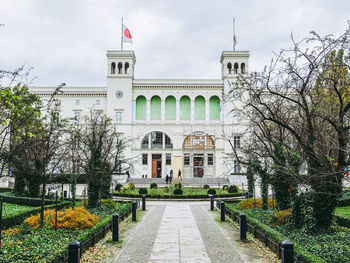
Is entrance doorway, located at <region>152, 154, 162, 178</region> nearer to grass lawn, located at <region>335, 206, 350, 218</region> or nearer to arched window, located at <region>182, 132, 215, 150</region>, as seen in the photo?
arched window, located at <region>182, 132, 215, 150</region>

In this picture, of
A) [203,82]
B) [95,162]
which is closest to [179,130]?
[203,82]

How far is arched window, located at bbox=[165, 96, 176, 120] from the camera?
164ft

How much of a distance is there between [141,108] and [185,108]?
7316 mm

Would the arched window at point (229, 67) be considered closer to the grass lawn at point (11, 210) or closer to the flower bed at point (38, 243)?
the grass lawn at point (11, 210)

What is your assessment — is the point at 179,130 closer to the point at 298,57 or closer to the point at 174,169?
the point at 174,169

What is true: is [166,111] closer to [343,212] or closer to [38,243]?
[343,212]

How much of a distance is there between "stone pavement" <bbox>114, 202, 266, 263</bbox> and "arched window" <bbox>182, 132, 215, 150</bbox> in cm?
3305

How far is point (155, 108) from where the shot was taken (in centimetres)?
5034

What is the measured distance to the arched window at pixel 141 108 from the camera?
50.1 m

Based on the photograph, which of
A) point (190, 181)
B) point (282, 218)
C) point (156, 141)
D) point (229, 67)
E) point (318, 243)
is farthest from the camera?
point (229, 67)

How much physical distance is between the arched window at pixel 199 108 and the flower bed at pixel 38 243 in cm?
3876

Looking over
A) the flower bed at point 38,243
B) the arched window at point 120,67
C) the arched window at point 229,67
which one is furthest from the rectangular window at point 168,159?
the flower bed at point 38,243

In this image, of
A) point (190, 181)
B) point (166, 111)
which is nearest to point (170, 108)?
point (166, 111)

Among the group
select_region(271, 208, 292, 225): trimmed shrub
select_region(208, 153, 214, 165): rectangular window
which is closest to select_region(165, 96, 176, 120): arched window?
select_region(208, 153, 214, 165): rectangular window
